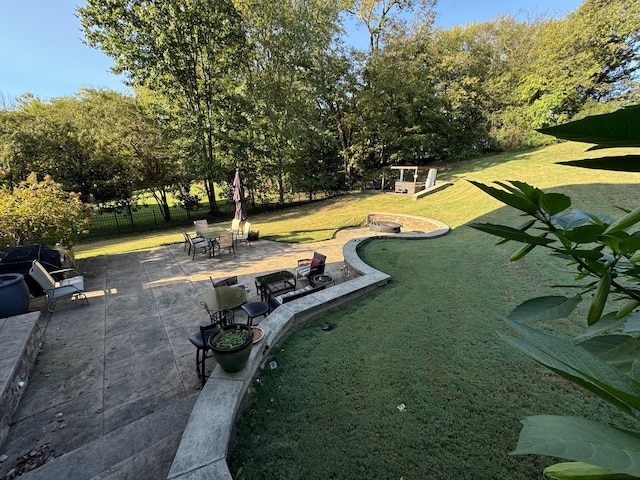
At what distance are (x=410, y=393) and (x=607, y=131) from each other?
3266 millimetres

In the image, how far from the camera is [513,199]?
28.7 inches

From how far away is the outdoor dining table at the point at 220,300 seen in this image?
15.4 feet

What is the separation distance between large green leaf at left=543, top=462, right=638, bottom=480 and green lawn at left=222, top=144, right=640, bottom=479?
2.57 m

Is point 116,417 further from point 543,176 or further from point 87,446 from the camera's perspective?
point 543,176

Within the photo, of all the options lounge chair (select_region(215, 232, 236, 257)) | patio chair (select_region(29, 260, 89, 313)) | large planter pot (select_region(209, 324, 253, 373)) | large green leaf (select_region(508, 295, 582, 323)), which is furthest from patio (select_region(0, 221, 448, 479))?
large green leaf (select_region(508, 295, 582, 323))

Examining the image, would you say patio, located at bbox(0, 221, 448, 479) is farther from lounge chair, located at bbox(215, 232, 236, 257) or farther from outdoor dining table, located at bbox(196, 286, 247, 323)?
lounge chair, located at bbox(215, 232, 236, 257)

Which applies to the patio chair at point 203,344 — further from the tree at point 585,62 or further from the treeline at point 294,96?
the tree at point 585,62

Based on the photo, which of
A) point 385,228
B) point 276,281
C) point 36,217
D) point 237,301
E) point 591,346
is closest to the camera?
point 591,346

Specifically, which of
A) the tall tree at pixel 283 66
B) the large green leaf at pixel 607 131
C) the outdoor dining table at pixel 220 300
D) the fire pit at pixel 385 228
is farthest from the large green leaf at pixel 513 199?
the tall tree at pixel 283 66

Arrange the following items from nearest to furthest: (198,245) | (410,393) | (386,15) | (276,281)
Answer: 1. (410,393)
2. (276,281)
3. (198,245)
4. (386,15)

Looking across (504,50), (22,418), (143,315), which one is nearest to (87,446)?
(22,418)

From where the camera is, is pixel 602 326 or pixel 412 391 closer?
pixel 602 326

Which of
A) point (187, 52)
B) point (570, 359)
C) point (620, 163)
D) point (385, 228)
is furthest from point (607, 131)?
point (187, 52)

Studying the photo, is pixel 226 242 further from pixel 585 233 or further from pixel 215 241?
pixel 585 233
